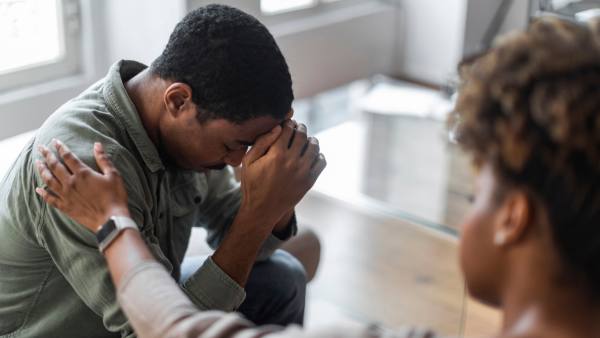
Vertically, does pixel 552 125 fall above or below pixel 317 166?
above

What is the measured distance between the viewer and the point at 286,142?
1413 millimetres

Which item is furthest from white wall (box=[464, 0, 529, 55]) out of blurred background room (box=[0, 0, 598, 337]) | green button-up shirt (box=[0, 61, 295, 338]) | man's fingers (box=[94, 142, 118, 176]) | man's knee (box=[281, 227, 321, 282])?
man's fingers (box=[94, 142, 118, 176])

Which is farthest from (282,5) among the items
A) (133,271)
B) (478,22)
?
(133,271)

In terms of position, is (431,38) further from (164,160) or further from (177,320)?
(177,320)

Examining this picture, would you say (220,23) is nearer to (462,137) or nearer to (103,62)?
(462,137)

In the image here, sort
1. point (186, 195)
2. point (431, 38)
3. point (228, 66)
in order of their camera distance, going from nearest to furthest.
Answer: point (228, 66) < point (186, 195) < point (431, 38)

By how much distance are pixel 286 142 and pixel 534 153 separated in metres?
0.62

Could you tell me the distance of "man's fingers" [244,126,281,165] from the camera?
1.39m

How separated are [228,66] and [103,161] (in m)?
0.23

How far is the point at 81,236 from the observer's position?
48.3 inches

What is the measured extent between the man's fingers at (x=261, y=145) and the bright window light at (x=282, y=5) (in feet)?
4.22

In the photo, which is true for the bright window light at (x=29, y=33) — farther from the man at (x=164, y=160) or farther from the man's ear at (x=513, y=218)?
the man's ear at (x=513, y=218)

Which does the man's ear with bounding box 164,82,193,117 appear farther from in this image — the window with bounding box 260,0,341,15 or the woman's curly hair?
the window with bounding box 260,0,341,15

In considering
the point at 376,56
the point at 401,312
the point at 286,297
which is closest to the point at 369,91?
the point at 376,56
